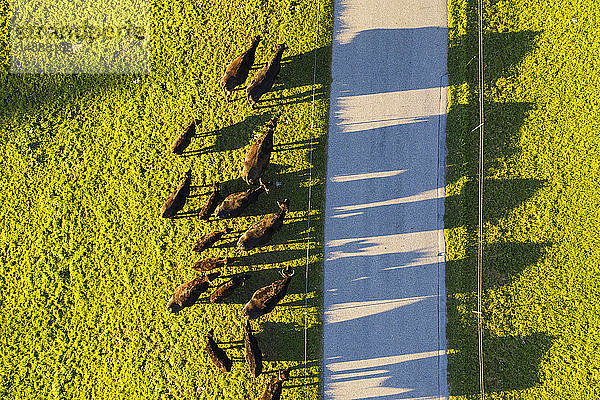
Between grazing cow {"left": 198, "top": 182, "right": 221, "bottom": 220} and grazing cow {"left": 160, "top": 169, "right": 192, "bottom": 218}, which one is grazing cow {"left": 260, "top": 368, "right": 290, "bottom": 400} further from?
grazing cow {"left": 160, "top": 169, "right": 192, "bottom": 218}

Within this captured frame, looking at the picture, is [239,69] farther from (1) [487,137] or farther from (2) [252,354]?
(2) [252,354]

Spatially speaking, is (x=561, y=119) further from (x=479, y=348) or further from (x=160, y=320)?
(x=160, y=320)

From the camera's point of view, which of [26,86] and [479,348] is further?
[26,86]

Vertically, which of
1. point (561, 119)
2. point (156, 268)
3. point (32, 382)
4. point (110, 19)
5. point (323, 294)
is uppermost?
point (110, 19)

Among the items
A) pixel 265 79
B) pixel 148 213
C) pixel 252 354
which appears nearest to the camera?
pixel 252 354

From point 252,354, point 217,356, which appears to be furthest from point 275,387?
point 217,356

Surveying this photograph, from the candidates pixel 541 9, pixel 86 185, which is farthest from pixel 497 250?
pixel 86 185
